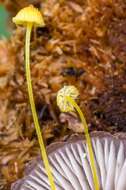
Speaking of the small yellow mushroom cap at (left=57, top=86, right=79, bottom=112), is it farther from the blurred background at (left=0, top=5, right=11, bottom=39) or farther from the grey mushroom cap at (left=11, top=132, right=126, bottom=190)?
the blurred background at (left=0, top=5, right=11, bottom=39)

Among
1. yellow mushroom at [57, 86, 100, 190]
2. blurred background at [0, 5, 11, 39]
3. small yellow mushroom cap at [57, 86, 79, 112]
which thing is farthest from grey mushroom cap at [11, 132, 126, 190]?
blurred background at [0, 5, 11, 39]

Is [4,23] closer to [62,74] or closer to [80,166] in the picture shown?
[62,74]

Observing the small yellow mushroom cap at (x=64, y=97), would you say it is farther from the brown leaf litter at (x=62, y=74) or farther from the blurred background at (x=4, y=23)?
the blurred background at (x=4, y=23)

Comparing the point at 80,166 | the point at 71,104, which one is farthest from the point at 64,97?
the point at 80,166

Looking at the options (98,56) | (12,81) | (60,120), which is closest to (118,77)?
(98,56)

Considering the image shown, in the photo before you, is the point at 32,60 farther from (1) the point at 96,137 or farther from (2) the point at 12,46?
(1) the point at 96,137

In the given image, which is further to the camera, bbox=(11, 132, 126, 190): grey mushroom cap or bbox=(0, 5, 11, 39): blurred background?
bbox=(0, 5, 11, 39): blurred background
